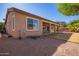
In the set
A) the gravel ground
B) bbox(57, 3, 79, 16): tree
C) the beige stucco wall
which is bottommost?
the gravel ground

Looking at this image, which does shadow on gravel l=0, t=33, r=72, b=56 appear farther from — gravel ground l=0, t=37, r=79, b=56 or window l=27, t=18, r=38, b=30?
window l=27, t=18, r=38, b=30

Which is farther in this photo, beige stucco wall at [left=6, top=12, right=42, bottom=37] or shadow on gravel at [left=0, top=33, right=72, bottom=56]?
beige stucco wall at [left=6, top=12, right=42, bottom=37]

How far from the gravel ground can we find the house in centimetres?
20

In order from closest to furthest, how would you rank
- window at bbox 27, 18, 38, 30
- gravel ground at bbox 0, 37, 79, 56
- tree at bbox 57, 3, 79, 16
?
gravel ground at bbox 0, 37, 79, 56, tree at bbox 57, 3, 79, 16, window at bbox 27, 18, 38, 30

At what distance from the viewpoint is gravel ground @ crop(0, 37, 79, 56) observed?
4793mm

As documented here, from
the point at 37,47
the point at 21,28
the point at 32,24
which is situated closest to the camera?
the point at 37,47

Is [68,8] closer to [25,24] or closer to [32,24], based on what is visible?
[32,24]

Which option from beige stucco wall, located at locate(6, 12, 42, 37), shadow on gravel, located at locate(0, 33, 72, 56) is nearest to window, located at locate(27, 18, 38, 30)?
beige stucco wall, located at locate(6, 12, 42, 37)

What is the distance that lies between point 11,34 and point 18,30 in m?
0.24

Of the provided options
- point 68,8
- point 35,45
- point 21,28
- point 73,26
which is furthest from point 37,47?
point 68,8

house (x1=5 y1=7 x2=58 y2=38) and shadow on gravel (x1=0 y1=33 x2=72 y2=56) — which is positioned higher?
house (x1=5 y1=7 x2=58 y2=38)

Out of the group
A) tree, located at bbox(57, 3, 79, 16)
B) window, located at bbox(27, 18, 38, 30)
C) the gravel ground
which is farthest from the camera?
window, located at bbox(27, 18, 38, 30)

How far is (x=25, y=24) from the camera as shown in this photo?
16.9ft

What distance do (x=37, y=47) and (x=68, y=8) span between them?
1.35 meters
